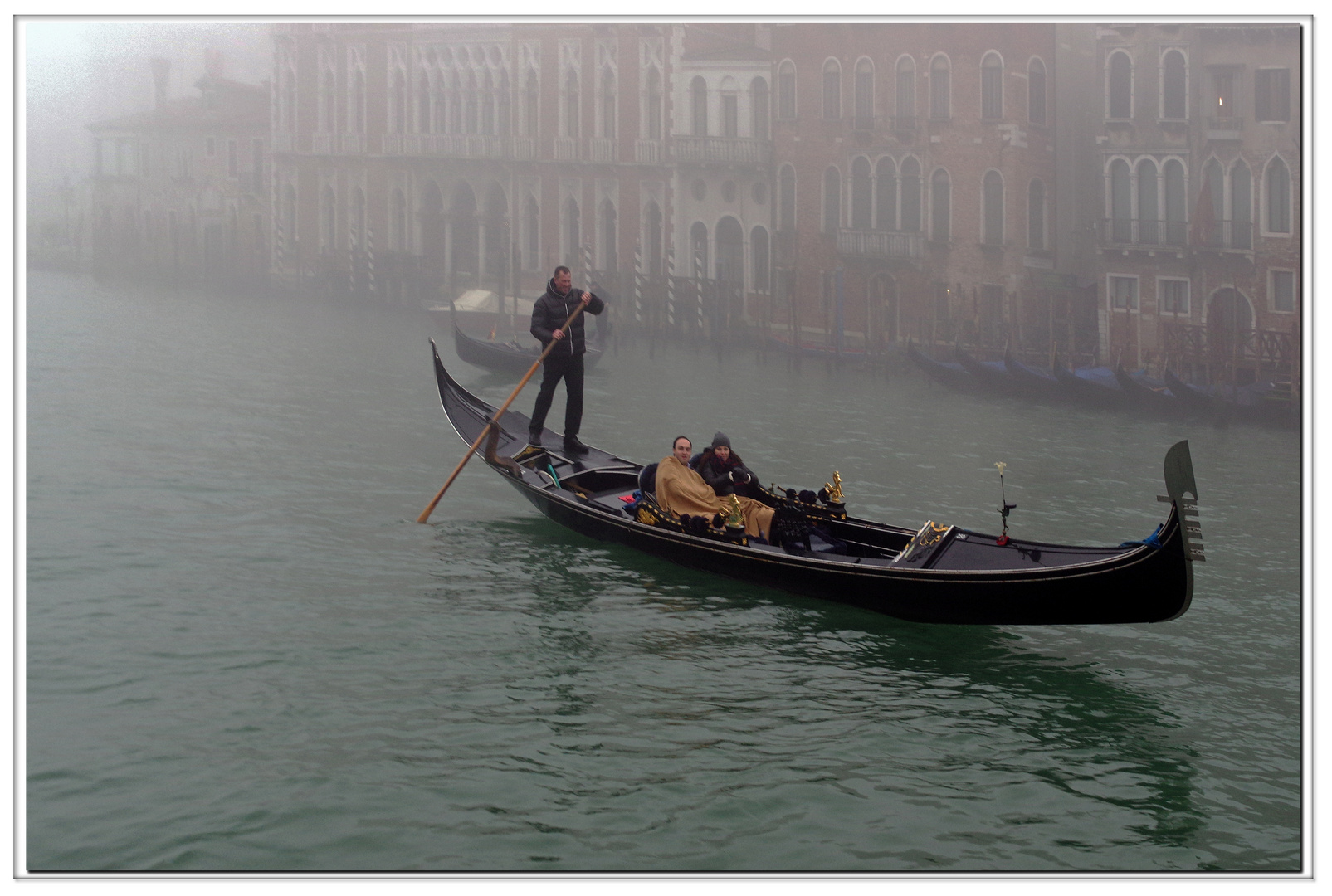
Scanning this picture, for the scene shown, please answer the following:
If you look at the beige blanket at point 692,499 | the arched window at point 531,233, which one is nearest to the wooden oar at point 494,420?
the beige blanket at point 692,499

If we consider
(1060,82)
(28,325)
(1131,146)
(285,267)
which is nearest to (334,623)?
(1131,146)

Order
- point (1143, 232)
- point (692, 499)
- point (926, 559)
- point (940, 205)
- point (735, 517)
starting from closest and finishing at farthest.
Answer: point (926, 559) → point (735, 517) → point (692, 499) → point (1143, 232) → point (940, 205)

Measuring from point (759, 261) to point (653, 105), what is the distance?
16.0 feet

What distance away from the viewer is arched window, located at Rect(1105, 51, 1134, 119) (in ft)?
72.0

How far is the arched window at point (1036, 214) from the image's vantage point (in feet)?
78.1

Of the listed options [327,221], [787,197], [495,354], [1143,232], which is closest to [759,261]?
[787,197]

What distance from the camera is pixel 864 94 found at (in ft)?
85.0

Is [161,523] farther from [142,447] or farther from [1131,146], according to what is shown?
[1131,146]

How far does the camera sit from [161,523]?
11453 millimetres

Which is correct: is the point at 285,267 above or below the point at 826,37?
below

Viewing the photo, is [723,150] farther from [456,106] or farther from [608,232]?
[456,106]

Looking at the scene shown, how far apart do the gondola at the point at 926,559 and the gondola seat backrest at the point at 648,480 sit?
0.04 feet

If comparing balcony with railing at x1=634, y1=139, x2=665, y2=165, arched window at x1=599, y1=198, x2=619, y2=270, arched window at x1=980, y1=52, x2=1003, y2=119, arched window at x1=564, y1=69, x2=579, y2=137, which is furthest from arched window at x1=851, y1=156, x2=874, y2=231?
arched window at x1=564, y1=69, x2=579, y2=137

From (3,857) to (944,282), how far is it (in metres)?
21.2
